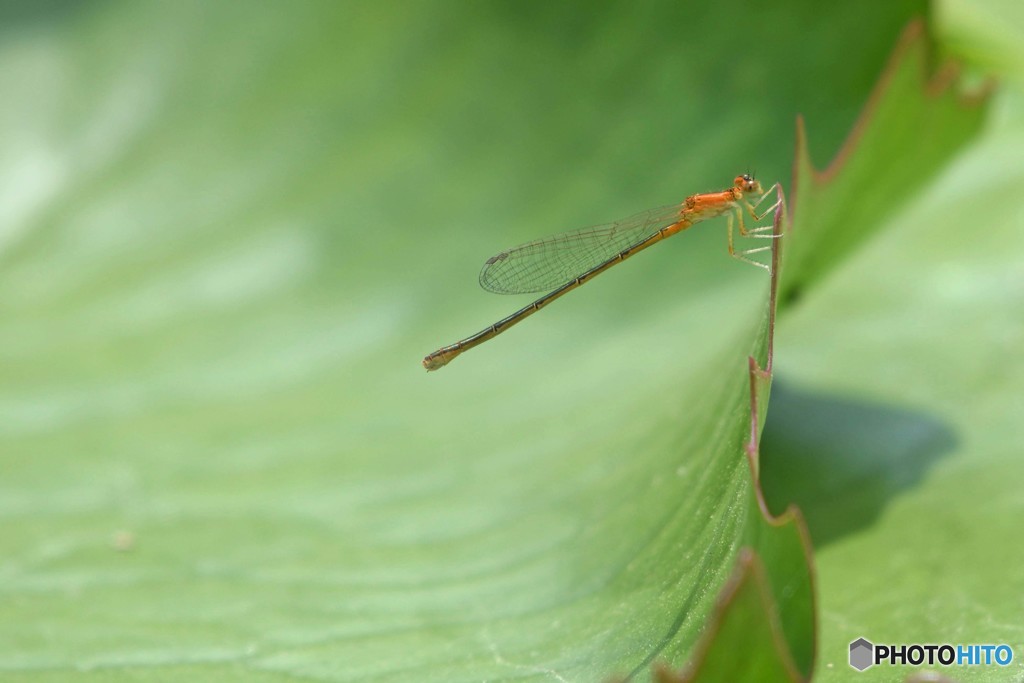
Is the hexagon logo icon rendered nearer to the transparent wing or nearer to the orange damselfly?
the orange damselfly

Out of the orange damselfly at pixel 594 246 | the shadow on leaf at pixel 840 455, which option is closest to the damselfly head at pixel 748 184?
the orange damselfly at pixel 594 246

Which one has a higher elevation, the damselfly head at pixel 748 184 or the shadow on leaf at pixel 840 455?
the damselfly head at pixel 748 184

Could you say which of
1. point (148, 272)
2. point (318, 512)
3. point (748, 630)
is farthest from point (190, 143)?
point (748, 630)

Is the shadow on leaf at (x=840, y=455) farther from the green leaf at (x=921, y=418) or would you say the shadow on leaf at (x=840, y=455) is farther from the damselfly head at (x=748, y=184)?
the damselfly head at (x=748, y=184)

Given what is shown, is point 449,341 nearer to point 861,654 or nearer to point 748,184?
point 748,184

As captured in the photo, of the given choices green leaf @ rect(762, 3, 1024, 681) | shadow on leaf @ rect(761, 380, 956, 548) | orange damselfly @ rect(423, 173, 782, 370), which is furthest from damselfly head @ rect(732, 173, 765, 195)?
shadow on leaf @ rect(761, 380, 956, 548)

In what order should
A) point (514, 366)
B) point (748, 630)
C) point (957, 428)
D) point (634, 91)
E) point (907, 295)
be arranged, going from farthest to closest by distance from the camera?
point (634, 91)
point (514, 366)
point (907, 295)
point (957, 428)
point (748, 630)

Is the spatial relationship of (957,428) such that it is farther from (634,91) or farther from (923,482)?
(634,91)
